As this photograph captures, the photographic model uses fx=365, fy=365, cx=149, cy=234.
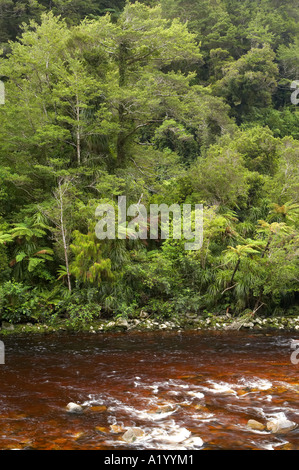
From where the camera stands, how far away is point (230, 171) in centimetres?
1733

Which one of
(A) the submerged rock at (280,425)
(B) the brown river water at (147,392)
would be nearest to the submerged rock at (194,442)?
(B) the brown river water at (147,392)

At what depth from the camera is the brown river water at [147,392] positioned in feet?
17.3

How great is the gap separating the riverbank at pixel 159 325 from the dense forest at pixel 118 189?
0.33 m

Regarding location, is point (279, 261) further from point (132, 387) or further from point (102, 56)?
point (102, 56)

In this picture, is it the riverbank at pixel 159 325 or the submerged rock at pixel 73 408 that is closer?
the submerged rock at pixel 73 408

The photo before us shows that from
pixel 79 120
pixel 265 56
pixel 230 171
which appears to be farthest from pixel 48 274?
pixel 265 56

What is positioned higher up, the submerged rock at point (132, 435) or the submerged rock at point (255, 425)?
the submerged rock at point (132, 435)

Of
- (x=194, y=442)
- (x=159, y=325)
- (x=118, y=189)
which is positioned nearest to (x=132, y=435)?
(x=194, y=442)
